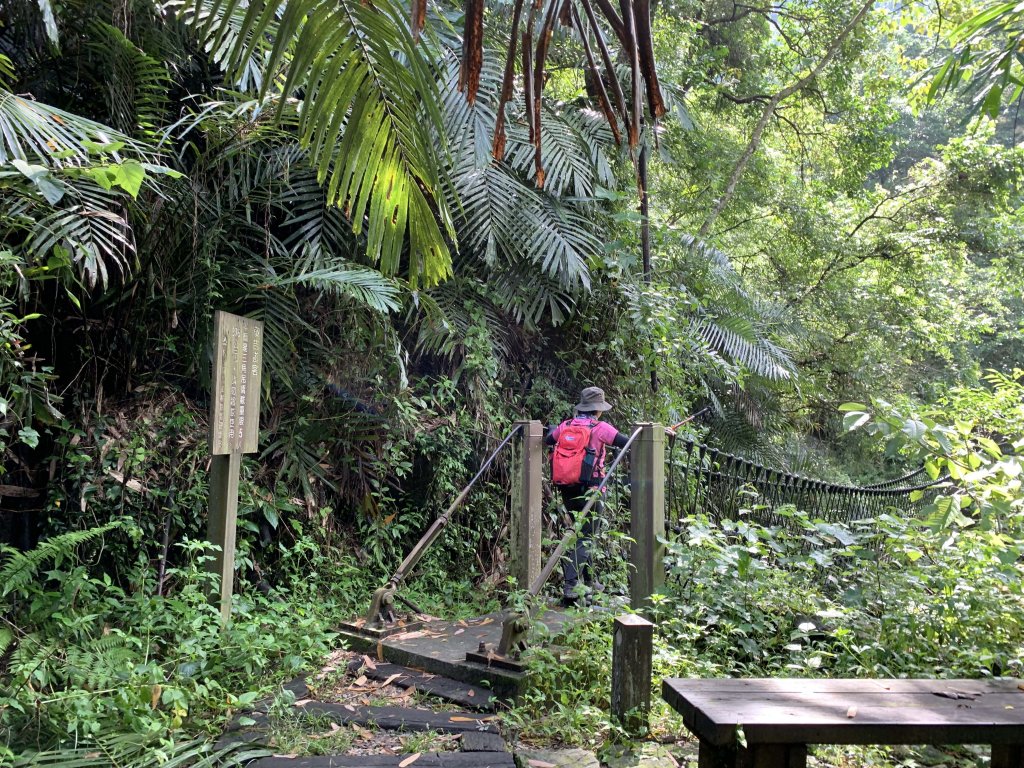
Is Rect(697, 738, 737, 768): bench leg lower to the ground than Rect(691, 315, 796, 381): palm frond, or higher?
lower

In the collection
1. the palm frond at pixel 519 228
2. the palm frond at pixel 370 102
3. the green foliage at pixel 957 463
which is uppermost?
the palm frond at pixel 519 228

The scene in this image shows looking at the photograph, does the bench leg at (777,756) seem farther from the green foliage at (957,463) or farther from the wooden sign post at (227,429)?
the wooden sign post at (227,429)

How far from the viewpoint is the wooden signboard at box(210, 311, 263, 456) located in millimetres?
4277

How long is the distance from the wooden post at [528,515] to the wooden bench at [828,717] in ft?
6.47

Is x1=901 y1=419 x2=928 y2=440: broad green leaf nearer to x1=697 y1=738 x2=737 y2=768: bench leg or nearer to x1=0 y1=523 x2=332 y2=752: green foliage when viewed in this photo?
x1=697 y1=738 x2=737 y2=768: bench leg

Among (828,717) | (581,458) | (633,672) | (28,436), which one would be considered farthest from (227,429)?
(828,717)

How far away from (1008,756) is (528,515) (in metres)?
2.66

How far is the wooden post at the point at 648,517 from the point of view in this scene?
4492 mm

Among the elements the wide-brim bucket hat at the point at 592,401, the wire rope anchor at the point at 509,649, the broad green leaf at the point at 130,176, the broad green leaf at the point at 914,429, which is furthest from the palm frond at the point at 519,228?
the broad green leaf at the point at 130,176

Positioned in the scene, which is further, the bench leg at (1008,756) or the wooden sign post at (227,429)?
the wooden sign post at (227,429)

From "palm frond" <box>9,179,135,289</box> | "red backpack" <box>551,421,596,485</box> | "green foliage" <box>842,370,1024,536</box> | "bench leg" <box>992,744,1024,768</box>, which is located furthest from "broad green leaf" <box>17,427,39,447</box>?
"bench leg" <box>992,744,1024,768</box>

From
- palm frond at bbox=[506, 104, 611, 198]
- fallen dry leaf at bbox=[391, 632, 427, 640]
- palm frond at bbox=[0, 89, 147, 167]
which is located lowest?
fallen dry leaf at bbox=[391, 632, 427, 640]

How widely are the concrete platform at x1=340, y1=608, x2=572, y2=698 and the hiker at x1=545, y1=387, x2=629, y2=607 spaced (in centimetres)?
38

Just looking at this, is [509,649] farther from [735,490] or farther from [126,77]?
[126,77]
